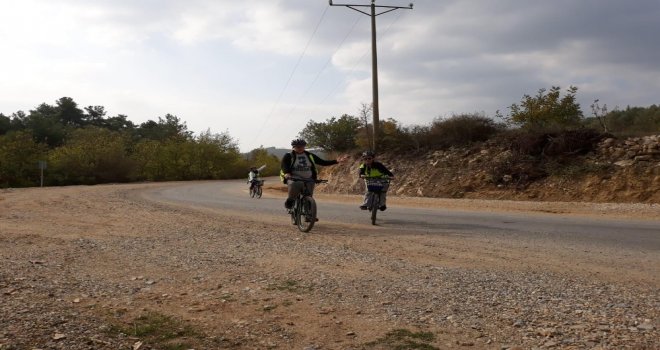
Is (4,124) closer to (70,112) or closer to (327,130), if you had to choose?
(70,112)

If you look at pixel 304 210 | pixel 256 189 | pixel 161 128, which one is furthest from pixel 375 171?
pixel 161 128

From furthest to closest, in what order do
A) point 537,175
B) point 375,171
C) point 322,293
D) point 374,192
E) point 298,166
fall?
point 537,175, point 375,171, point 374,192, point 298,166, point 322,293

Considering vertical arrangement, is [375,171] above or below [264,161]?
below

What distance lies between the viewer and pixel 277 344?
4.05 m

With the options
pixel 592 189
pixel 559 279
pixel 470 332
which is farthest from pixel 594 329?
pixel 592 189

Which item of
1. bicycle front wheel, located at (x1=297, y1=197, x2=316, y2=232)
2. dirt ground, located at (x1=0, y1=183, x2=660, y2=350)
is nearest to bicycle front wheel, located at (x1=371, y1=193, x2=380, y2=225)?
bicycle front wheel, located at (x1=297, y1=197, x2=316, y2=232)

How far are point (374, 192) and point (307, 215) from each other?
2.37 meters

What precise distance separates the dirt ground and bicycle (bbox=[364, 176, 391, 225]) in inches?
104

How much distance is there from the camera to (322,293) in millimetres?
5555

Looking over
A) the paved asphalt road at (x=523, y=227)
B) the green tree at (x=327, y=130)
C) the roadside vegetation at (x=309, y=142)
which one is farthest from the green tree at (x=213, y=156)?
the paved asphalt road at (x=523, y=227)

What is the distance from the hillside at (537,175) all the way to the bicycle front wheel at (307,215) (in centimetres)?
1240

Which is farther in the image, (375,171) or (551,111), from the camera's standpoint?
(551,111)

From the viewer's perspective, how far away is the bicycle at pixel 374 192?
1224cm

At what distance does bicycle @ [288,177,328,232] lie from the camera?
10.5m
